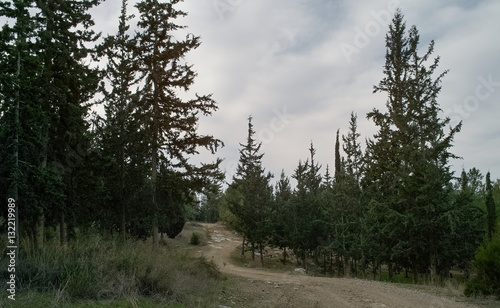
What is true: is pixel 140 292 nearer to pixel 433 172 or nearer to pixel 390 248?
pixel 433 172

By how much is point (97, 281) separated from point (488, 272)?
12084 millimetres

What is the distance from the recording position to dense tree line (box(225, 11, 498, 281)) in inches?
766

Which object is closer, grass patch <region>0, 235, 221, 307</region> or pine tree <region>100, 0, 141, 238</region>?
grass patch <region>0, 235, 221, 307</region>

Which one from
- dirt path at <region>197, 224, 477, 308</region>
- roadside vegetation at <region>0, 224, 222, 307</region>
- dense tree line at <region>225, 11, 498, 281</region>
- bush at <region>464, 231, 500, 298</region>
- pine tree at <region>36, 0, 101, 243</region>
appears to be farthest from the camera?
dense tree line at <region>225, 11, 498, 281</region>

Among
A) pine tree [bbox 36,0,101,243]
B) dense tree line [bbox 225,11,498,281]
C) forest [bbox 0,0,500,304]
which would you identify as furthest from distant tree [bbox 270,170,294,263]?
pine tree [bbox 36,0,101,243]

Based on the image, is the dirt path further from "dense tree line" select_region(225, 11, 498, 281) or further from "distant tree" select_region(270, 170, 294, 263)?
"distant tree" select_region(270, 170, 294, 263)

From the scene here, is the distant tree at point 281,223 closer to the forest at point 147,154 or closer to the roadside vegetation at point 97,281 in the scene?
the forest at point 147,154

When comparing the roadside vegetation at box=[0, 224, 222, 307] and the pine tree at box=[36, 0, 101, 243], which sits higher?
the pine tree at box=[36, 0, 101, 243]

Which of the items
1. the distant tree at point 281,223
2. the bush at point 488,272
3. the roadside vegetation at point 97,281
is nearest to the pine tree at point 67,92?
the roadside vegetation at point 97,281

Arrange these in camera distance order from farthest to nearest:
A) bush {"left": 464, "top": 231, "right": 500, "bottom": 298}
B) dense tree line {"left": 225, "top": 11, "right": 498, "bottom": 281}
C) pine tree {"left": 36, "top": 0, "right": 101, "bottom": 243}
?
dense tree line {"left": 225, "top": 11, "right": 498, "bottom": 281} < pine tree {"left": 36, "top": 0, "right": 101, "bottom": 243} < bush {"left": 464, "top": 231, "right": 500, "bottom": 298}

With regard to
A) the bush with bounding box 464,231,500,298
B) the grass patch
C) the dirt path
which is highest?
the grass patch

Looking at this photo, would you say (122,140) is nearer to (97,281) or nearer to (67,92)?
(67,92)

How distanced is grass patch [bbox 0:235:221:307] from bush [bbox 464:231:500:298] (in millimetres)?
8961

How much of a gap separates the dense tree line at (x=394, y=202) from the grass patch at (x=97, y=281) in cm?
1408
